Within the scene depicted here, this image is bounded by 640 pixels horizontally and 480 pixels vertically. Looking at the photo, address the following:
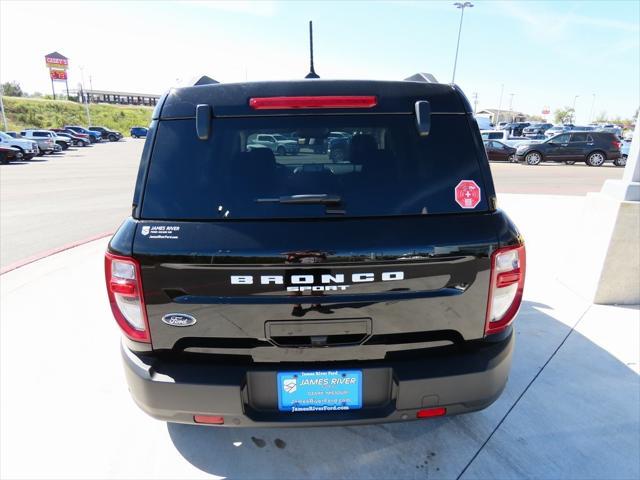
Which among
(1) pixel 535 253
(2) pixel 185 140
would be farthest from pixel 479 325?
(1) pixel 535 253

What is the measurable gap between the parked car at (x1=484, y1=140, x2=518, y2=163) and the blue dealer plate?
23.0 meters

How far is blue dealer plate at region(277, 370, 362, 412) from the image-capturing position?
5.69ft

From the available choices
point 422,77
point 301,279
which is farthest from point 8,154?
point 301,279

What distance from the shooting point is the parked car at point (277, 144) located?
2.12 meters

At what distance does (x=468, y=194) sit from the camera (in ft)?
5.92

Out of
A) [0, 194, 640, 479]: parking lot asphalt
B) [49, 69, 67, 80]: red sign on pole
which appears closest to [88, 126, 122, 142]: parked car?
[49, 69, 67, 80]: red sign on pole

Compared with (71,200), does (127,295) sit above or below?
above

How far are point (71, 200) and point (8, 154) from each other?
51.7ft

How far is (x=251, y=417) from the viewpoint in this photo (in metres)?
1.75

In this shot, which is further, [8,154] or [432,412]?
[8,154]

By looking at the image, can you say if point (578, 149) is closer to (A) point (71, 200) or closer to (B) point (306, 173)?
(A) point (71, 200)

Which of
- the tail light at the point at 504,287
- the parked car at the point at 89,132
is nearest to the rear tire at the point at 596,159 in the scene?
the tail light at the point at 504,287

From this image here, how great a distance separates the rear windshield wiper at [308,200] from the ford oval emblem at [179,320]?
2.00 feet

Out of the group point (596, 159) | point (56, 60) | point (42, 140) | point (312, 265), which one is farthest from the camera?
point (56, 60)
